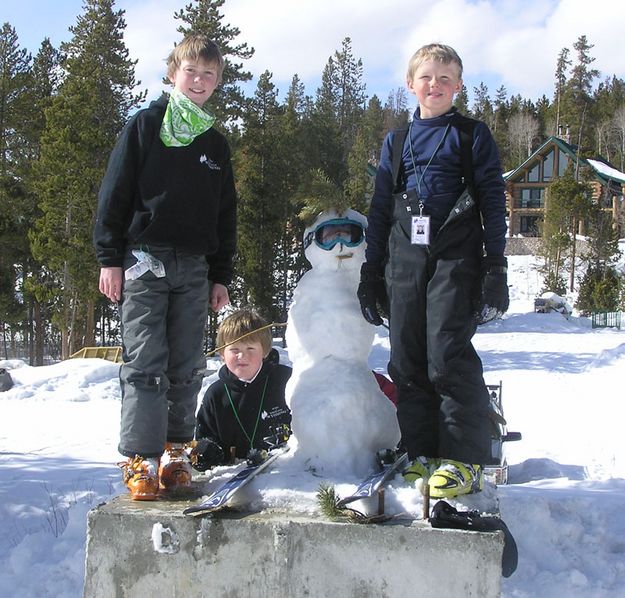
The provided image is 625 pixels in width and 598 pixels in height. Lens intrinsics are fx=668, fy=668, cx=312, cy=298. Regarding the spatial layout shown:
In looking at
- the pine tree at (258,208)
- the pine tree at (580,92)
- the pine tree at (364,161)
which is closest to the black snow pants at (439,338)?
the pine tree at (364,161)

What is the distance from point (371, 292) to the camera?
3.23 m

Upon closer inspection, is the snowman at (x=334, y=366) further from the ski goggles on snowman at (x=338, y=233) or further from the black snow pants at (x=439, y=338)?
the black snow pants at (x=439, y=338)

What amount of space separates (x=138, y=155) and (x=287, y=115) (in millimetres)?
25247

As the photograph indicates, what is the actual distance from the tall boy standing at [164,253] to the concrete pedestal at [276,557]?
Answer: 39 cm

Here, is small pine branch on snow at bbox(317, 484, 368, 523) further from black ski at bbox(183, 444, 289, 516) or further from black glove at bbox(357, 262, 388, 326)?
black glove at bbox(357, 262, 388, 326)

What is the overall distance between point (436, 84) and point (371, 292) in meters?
1.02

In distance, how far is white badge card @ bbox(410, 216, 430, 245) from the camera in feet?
9.81

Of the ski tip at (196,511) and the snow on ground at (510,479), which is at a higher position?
the ski tip at (196,511)

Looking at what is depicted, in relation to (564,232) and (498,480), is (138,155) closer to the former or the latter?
(498,480)

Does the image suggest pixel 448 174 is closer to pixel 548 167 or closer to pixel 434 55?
pixel 434 55

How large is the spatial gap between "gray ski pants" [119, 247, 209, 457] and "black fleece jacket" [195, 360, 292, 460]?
0.67 metres

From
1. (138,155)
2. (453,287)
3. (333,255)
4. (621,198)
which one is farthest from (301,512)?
(621,198)

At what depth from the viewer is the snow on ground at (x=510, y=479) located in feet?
11.6

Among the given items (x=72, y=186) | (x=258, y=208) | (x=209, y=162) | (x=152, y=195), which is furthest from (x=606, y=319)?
(x=152, y=195)
